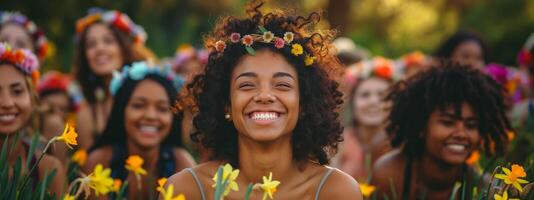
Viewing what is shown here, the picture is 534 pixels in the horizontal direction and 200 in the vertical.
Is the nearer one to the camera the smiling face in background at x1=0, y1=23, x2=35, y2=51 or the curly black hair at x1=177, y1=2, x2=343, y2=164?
the curly black hair at x1=177, y1=2, x2=343, y2=164

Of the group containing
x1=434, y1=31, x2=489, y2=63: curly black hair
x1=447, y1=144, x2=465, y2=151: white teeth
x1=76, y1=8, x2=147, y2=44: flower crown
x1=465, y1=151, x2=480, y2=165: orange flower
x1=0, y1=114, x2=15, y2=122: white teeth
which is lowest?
x1=465, y1=151, x2=480, y2=165: orange flower

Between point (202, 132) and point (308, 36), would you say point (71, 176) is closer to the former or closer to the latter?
point (202, 132)

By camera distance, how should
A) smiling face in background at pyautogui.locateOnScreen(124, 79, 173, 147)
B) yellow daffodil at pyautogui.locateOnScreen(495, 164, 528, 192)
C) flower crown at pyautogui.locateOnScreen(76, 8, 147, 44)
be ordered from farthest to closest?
1. flower crown at pyautogui.locateOnScreen(76, 8, 147, 44)
2. smiling face in background at pyautogui.locateOnScreen(124, 79, 173, 147)
3. yellow daffodil at pyautogui.locateOnScreen(495, 164, 528, 192)

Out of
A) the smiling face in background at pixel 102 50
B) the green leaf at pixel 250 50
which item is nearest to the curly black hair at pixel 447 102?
the green leaf at pixel 250 50

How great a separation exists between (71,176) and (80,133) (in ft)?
9.58

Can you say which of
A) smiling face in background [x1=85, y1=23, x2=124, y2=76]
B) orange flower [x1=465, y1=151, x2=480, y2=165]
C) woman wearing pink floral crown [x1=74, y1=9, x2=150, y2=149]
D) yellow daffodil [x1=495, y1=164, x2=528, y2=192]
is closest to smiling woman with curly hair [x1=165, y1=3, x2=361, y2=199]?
yellow daffodil [x1=495, y1=164, x2=528, y2=192]

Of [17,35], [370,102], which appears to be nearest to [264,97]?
[370,102]

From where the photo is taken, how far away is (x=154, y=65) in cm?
621

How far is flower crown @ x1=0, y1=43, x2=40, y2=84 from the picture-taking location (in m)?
4.92

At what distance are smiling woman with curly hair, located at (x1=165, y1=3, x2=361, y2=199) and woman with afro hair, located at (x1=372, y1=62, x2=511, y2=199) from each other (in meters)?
Result: 0.92

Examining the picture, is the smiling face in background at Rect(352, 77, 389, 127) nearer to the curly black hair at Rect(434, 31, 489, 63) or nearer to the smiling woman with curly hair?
the curly black hair at Rect(434, 31, 489, 63)

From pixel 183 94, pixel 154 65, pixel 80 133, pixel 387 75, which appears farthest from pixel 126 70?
pixel 387 75

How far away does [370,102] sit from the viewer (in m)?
7.82

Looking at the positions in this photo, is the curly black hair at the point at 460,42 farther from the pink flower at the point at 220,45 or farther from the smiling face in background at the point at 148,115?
the pink flower at the point at 220,45
